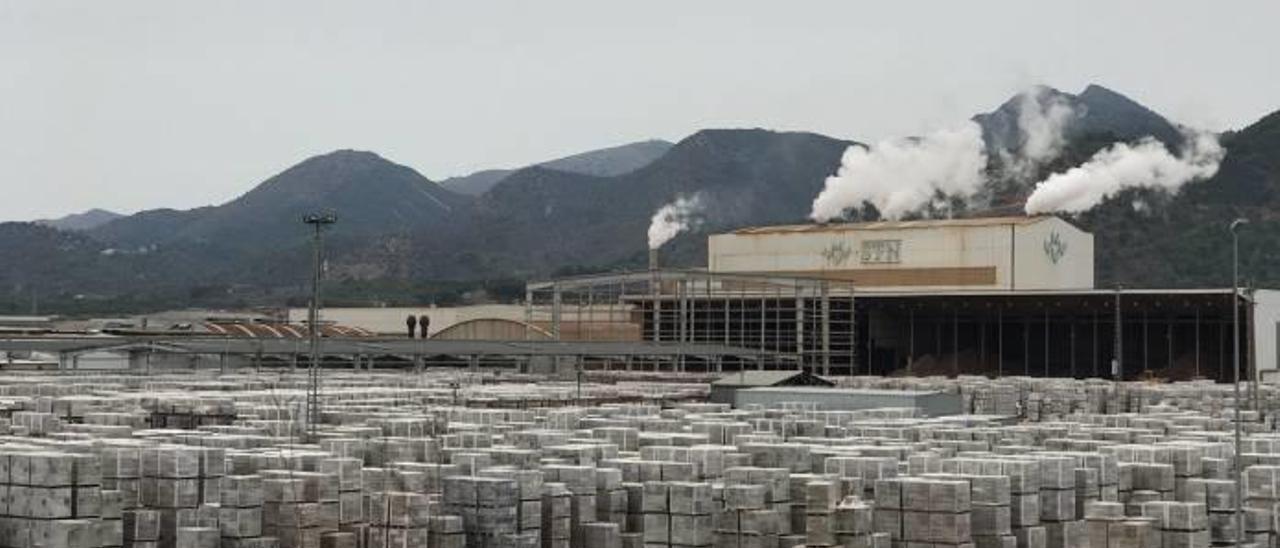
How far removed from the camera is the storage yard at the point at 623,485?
1254 inches

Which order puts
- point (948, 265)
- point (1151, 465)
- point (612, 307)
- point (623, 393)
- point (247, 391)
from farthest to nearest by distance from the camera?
point (612, 307)
point (948, 265)
point (623, 393)
point (247, 391)
point (1151, 465)

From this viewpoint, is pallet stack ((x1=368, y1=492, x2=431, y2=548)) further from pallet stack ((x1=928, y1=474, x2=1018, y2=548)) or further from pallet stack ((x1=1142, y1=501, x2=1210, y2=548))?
pallet stack ((x1=1142, y1=501, x2=1210, y2=548))

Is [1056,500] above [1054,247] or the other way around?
the other way around

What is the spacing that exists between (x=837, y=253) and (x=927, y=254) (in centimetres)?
716

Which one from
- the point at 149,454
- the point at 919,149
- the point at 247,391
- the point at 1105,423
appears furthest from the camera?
the point at 919,149

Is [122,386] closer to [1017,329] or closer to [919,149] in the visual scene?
[1017,329]

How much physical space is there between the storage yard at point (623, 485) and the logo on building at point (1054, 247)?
7256 centimetres

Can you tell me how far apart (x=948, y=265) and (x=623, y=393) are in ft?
151

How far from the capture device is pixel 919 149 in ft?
627

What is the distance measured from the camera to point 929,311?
12544cm

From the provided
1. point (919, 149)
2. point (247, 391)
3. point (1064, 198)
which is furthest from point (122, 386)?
point (919, 149)

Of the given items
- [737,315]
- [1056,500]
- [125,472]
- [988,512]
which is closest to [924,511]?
[988,512]

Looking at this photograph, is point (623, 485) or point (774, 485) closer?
point (774, 485)

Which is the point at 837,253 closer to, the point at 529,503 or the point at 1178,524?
the point at 1178,524
